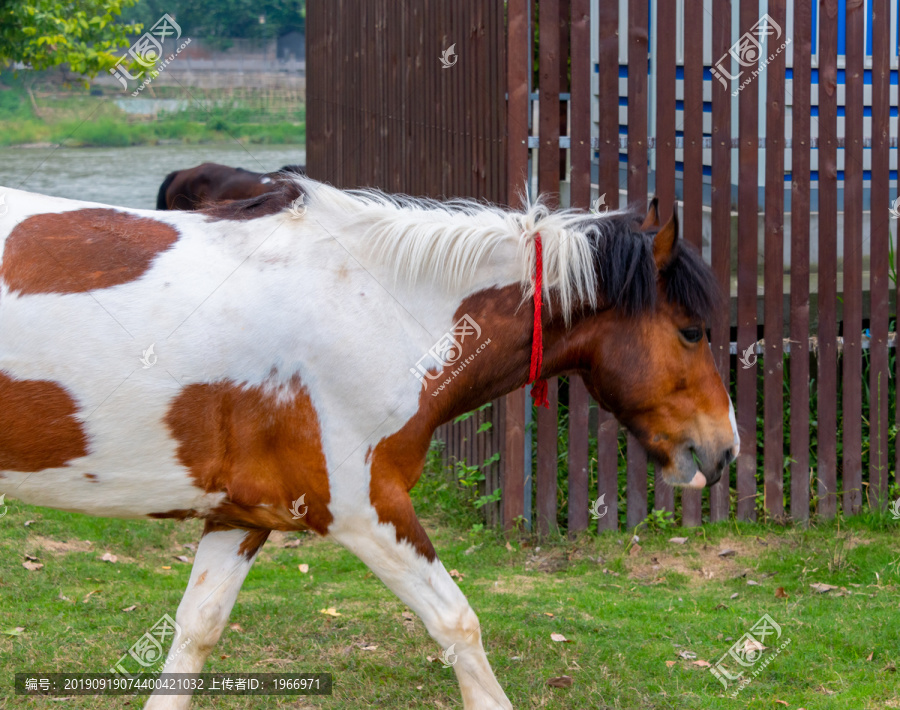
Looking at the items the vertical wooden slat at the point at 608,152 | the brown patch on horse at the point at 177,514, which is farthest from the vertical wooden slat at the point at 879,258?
the brown patch on horse at the point at 177,514

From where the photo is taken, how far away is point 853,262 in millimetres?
6043

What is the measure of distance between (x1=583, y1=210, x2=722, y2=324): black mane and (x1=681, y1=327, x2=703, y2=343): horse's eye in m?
0.05

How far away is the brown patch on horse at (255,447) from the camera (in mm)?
3180

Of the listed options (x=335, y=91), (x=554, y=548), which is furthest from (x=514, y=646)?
(x=335, y=91)

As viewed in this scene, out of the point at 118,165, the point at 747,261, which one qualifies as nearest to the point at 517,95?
the point at 747,261

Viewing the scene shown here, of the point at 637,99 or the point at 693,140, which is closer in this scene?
the point at 637,99

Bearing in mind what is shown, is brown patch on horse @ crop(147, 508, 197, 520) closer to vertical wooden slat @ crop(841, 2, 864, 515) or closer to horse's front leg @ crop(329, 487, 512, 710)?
horse's front leg @ crop(329, 487, 512, 710)

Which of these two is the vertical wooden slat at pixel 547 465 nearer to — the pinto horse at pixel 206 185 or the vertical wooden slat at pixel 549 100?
the vertical wooden slat at pixel 549 100

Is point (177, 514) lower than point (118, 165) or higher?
lower

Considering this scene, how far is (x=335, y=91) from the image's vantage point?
10500 mm

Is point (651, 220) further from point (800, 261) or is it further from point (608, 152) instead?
point (800, 261)

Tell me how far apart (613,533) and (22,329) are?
4.00 meters

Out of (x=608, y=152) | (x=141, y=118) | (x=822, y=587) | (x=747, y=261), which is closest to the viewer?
(x=822, y=587)

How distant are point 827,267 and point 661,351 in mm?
3080
